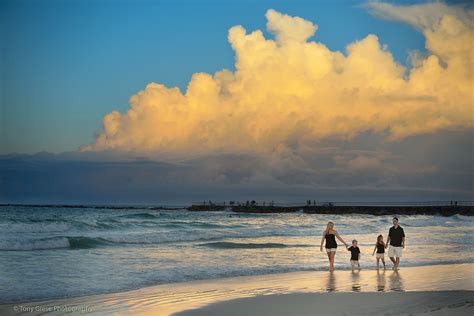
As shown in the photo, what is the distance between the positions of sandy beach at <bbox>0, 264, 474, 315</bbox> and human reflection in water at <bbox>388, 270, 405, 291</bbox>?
3cm

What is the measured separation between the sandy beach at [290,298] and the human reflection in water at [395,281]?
3 centimetres

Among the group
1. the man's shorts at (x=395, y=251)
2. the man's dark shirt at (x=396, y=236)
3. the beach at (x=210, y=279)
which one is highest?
the man's dark shirt at (x=396, y=236)

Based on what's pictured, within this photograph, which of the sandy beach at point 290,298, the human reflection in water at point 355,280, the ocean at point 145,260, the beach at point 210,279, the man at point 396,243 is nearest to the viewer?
the sandy beach at point 290,298

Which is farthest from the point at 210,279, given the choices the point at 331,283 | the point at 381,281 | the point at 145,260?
the point at 145,260

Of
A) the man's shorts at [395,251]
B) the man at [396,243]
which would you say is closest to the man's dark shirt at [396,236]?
the man at [396,243]

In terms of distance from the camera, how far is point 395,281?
1595 centimetres

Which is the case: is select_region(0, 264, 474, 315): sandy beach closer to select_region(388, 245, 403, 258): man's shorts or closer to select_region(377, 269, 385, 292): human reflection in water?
select_region(377, 269, 385, 292): human reflection in water

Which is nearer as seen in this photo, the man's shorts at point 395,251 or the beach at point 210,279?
the beach at point 210,279

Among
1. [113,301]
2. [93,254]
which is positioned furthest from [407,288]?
[93,254]

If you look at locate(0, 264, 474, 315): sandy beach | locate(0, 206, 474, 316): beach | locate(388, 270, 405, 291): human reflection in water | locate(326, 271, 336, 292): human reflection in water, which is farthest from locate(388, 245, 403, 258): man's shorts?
locate(326, 271, 336, 292): human reflection in water

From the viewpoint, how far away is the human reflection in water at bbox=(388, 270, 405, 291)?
14383mm

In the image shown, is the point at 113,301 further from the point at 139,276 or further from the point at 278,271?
the point at 278,271

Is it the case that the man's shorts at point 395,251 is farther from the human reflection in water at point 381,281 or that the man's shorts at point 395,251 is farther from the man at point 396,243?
the human reflection in water at point 381,281

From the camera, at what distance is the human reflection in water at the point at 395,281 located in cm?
1438
